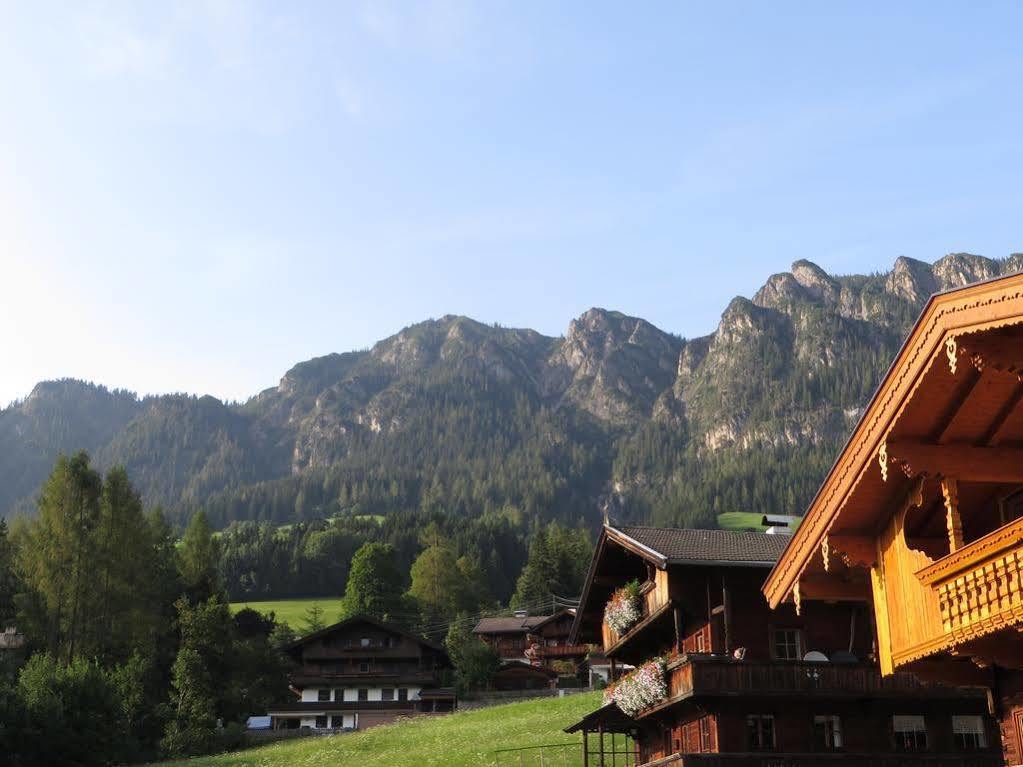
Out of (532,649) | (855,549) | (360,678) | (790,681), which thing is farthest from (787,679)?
(532,649)

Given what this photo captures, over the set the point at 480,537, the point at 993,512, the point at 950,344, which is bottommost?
the point at 993,512

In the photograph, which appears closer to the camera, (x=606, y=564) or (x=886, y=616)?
(x=886, y=616)

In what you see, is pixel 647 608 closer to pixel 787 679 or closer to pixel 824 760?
pixel 787 679

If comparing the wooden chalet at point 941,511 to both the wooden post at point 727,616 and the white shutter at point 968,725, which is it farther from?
the white shutter at point 968,725

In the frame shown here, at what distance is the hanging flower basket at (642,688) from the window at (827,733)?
4.73m

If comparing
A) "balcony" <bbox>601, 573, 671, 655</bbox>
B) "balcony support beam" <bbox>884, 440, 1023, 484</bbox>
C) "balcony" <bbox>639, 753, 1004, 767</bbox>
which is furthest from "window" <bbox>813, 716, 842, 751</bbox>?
"balcony support beam" <bbox>884, 440, 1023, 484</bbox>

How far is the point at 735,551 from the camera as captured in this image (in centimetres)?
3606

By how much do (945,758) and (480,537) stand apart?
15086cm

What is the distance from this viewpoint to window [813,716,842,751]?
33.4 metres

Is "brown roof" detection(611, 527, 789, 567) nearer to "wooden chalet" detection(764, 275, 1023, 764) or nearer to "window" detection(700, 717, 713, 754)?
"window" detection(700, 717, 713, 754)

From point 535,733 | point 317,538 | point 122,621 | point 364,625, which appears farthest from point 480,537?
point 535,733

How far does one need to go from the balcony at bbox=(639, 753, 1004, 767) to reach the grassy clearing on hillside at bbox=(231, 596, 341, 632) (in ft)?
354

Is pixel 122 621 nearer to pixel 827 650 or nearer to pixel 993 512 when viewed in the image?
pixel 827 650

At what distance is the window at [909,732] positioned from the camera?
33.9m
